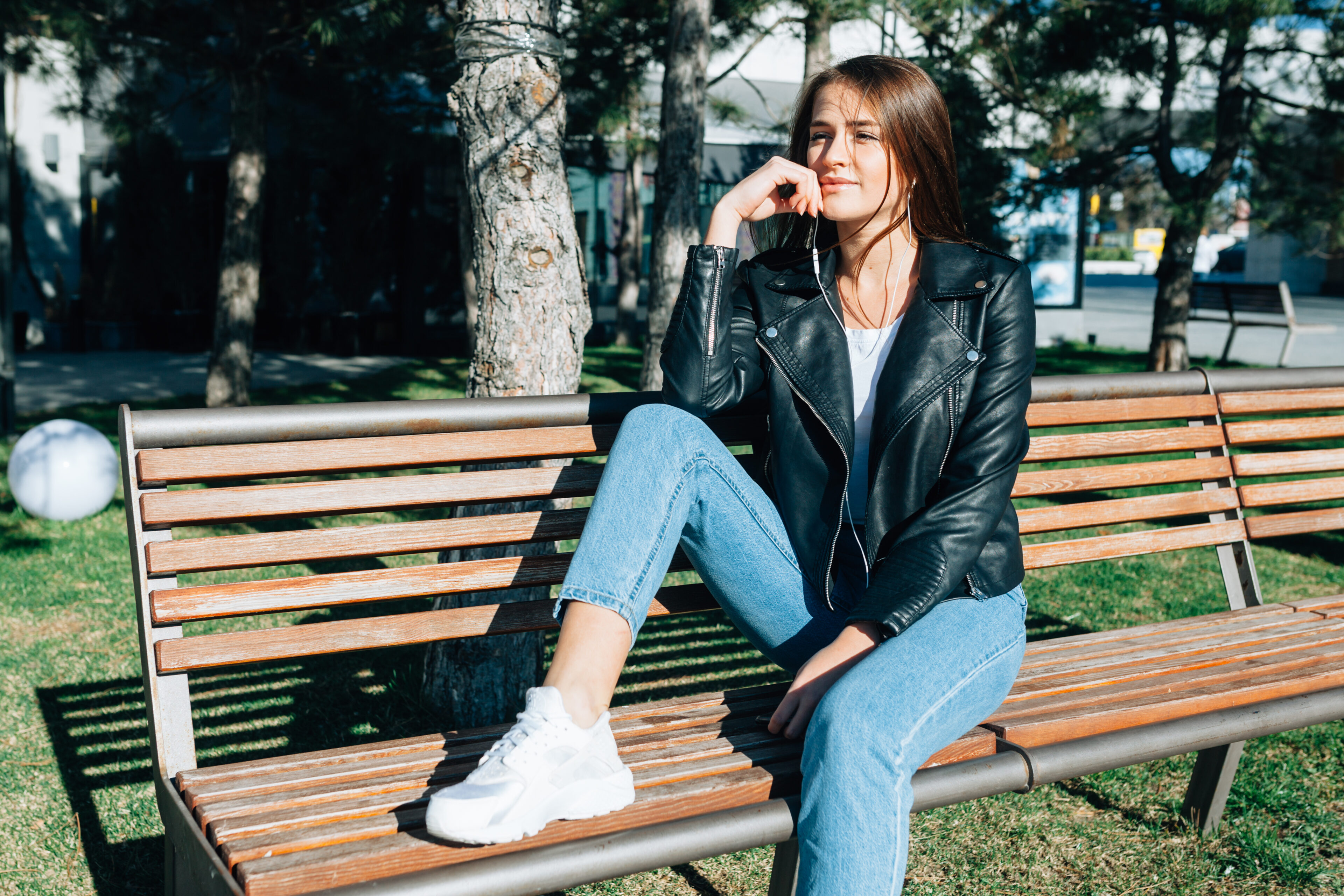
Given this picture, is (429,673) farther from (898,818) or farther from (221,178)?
(221,178)

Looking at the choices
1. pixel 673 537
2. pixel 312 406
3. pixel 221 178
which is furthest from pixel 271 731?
pixel 221 178

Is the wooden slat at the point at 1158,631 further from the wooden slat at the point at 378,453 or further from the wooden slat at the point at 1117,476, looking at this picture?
the wooden slat at the point at 378,453

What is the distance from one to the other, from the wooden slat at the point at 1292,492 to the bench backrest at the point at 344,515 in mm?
681

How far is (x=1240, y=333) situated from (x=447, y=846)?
2001 cm

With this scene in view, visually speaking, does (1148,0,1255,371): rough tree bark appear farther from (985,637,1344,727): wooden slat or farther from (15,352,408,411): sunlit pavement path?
(15,352,408,411): sunlit pavement path

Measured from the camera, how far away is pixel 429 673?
11.1 feet

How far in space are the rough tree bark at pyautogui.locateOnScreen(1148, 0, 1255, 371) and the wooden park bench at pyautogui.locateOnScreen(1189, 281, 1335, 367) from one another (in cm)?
88

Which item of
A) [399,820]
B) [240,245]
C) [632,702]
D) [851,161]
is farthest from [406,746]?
[240,245]

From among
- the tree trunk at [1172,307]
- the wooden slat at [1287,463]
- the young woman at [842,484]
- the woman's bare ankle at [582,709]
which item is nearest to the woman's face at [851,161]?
the young woman at [842,484]

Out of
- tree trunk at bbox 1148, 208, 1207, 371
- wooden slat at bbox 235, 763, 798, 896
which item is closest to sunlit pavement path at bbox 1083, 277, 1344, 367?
tree trunk at bbox 1148, 208, 1207, 371

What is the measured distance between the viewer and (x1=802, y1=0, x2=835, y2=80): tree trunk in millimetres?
9617

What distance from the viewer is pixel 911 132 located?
7.45 feet

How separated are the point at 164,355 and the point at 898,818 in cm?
1539

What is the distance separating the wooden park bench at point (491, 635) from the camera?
5.48ft
